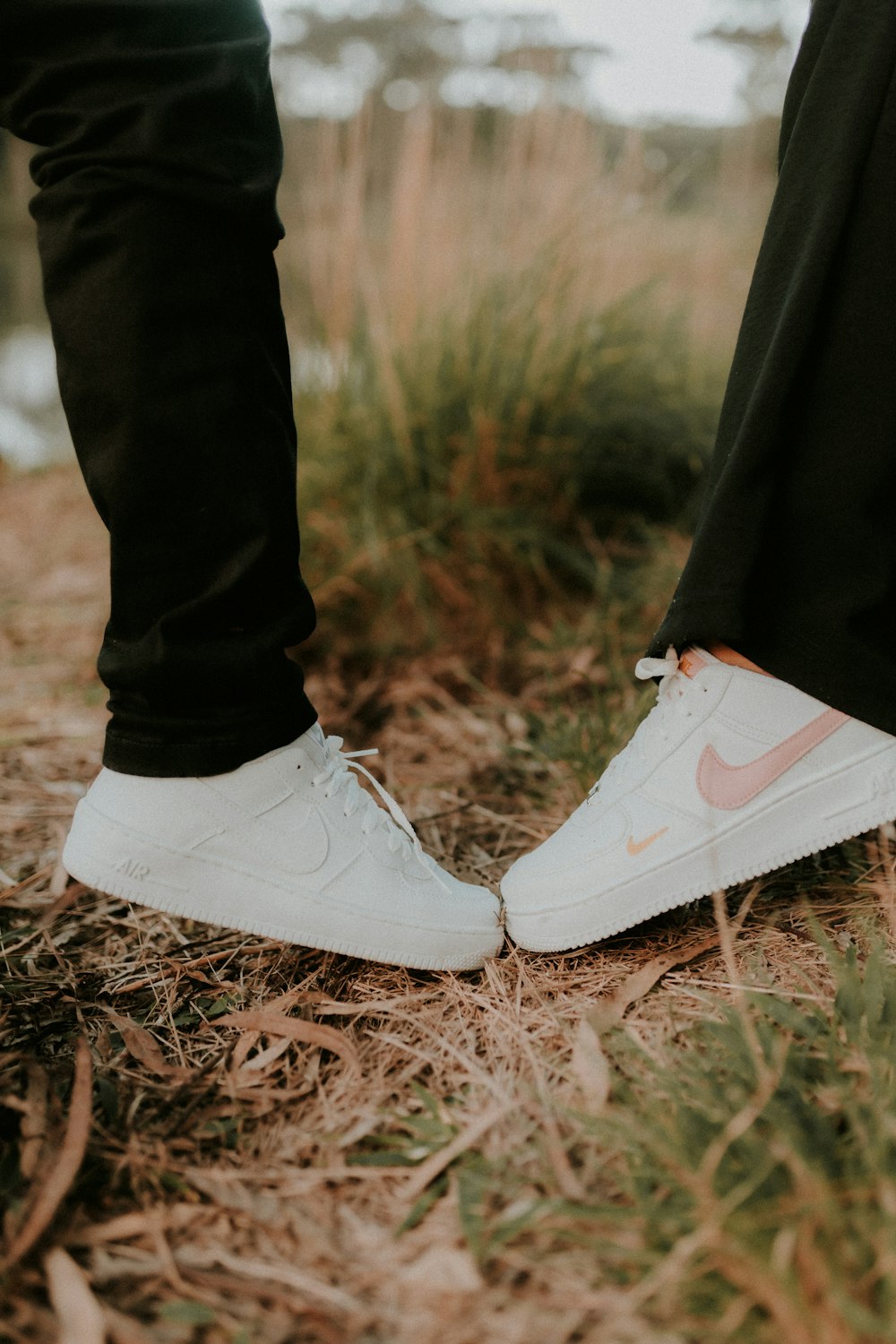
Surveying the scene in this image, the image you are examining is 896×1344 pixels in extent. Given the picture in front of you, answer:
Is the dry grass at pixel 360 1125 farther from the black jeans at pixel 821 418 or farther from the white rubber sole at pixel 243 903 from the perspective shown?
the black jeans at pixel 821 418

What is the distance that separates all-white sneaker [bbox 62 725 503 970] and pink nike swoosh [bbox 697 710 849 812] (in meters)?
0.21

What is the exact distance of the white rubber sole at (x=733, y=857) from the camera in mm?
762

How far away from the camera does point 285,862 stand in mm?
752

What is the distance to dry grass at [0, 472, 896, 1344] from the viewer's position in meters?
0.49

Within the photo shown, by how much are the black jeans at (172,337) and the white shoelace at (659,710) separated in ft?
1.01

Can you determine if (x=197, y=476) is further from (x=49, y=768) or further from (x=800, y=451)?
(x=49, y=768)

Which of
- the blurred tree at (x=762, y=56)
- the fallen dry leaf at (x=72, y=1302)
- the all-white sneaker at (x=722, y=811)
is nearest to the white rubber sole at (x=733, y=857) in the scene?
the all-white sneaker at (x=722, y=811)

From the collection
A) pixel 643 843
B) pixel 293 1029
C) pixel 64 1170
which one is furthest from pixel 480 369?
pixel 64 1170

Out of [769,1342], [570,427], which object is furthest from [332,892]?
[570,427]

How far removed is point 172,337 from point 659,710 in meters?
0.49

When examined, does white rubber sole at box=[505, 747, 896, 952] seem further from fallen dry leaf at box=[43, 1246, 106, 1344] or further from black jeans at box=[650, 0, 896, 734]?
fallen dry leaf at box=[43, 1246, 106, 1344]

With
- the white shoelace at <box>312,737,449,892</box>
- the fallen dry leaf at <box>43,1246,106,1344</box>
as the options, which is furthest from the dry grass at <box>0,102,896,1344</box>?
the white shoelace at <box>312,737,449,892</box>

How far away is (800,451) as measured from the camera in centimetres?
73

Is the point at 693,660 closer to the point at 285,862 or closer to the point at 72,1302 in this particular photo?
the point at 285,862
